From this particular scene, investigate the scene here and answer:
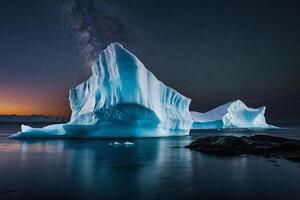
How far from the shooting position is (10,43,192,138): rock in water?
28.2 metres

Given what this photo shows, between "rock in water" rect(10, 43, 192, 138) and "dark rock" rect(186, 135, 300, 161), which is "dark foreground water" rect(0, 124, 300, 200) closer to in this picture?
"dark rock" rect(186, 135, 300, 161)

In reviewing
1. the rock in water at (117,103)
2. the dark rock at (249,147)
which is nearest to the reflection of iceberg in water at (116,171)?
the dark rock at (249,147)

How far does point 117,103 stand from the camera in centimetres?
2758

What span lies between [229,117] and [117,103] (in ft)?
111

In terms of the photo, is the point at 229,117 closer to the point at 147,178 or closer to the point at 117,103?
the point at 117,103

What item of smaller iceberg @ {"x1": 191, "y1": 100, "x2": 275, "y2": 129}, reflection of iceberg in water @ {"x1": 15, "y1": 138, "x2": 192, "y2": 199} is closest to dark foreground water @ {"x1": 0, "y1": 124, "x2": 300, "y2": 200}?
reflection of iceberg in water @ {"x1": 15, "y1": 138, "x2": 192, "y2": 199}

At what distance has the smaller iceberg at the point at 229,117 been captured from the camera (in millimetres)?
55906

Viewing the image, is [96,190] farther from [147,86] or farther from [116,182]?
[147,86]

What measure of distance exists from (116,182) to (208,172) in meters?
4.22

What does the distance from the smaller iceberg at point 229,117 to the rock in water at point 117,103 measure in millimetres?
24517

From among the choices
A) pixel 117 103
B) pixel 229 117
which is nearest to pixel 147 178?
pixel 117 103

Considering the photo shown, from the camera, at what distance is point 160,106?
107 feet

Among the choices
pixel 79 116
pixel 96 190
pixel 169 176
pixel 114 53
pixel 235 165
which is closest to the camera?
pixel 96 190

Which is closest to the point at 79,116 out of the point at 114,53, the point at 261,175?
the point at 114,53
